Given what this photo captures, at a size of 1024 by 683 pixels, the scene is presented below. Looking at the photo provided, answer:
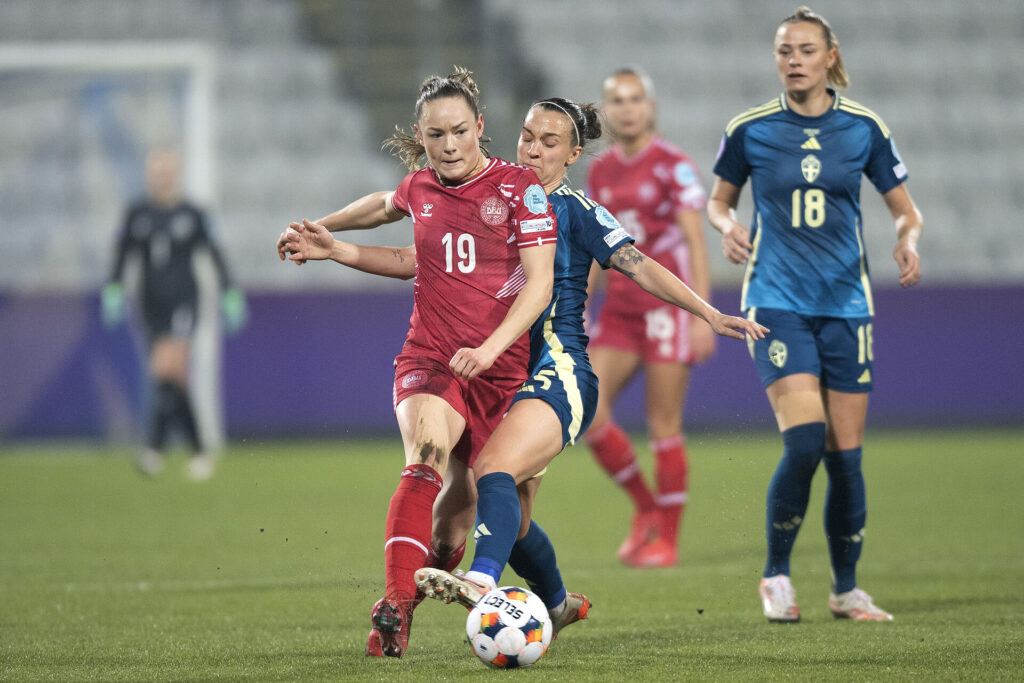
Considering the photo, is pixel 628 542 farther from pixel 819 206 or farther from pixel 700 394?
pixel 700 394

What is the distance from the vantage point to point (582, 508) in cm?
891

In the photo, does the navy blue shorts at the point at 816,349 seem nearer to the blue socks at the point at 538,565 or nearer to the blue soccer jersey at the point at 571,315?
the blue soccer jersey at the point at 571,315

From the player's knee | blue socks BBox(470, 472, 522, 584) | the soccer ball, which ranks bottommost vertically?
the soccer ball

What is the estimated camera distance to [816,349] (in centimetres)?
511

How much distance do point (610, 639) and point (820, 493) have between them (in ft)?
15.4

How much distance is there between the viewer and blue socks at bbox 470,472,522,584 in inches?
156

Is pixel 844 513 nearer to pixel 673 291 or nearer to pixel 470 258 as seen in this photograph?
pixel 673 291

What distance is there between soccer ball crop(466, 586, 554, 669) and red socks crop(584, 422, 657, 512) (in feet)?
9.94

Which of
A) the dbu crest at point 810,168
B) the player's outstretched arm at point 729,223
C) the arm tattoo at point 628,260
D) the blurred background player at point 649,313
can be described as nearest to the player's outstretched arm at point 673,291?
the arm tattoo at point 628,260

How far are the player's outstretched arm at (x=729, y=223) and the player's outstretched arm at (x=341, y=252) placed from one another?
3.70ft

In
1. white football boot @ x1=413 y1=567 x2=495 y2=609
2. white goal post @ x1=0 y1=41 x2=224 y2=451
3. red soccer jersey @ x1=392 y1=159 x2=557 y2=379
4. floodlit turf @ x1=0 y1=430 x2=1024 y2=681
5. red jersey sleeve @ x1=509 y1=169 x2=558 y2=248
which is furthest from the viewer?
white goal post @ x1=0 y1=41 x2=224 y2=451

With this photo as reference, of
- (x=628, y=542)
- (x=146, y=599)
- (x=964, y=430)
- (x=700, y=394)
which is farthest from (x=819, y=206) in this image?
(x=964, y=430)

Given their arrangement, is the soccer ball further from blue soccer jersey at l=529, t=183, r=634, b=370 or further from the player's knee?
blue soccer jersey at l=529, t=183, r=634, b=370

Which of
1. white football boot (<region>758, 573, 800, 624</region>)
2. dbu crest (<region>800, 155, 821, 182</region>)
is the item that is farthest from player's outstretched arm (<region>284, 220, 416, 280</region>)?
white football boot (<region>758, 573, 800, 624</region>)
